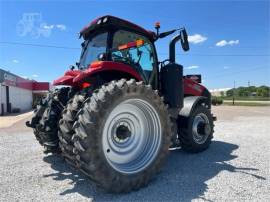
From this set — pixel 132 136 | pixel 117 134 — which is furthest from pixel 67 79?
pixel 132 136

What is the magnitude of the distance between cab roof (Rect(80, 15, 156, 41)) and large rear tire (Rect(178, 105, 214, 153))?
84.9 inches

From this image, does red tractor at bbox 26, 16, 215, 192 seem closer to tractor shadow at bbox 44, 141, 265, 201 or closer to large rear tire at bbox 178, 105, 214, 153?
large rear tire at bbox 178, 105, 214, 153

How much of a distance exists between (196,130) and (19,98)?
113 ft

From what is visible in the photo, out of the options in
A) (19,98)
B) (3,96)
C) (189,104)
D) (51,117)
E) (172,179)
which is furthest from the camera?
(19,98)

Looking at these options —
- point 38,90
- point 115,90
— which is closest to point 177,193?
point 115,90

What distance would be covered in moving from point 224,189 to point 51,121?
3.08 meters

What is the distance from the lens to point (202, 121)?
6.76 m

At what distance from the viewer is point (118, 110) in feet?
14.5

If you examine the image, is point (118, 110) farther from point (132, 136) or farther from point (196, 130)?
point (196, 130)

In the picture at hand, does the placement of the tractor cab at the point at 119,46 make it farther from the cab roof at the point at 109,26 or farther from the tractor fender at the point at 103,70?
the tractor fender at the point at 103,70

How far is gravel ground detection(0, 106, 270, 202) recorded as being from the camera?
12.8ft

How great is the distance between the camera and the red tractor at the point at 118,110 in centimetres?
379

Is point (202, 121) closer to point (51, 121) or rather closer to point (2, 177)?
point (51, 121)

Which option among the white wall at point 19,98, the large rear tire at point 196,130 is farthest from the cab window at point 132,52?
the white wall at point 19,98
